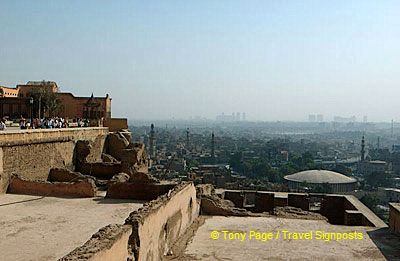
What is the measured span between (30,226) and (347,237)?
27.2 feet

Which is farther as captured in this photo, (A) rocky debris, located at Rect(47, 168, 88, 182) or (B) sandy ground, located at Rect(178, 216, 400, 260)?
(A) rocky debris, located at Rect(47, 168, 88, 182)

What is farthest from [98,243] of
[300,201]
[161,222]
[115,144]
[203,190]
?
[115,144]

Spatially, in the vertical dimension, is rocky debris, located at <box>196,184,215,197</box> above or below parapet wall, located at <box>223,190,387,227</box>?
above

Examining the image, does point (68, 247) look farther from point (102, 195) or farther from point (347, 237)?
point (347, 237)

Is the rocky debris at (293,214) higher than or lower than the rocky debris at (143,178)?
lower

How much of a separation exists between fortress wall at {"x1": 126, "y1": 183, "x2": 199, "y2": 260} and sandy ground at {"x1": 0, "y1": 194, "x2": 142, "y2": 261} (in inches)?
64.0

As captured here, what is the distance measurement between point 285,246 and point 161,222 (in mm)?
3382

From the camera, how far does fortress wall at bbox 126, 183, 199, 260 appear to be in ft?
29.6

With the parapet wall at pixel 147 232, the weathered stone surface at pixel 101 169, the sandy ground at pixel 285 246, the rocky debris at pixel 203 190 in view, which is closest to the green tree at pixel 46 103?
the weathered stone surface at pixel 101 169

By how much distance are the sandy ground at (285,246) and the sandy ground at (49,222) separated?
2.45m

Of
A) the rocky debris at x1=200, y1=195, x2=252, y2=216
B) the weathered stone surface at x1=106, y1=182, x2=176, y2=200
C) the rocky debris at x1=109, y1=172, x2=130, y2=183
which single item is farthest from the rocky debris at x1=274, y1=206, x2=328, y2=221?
the rocky debris at x1=109, y1=172, x2=130, y2=183

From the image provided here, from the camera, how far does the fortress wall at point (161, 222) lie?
29.6 feet

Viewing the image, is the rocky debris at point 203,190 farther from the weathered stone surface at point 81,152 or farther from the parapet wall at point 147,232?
the weathered stone surface at point 81,152

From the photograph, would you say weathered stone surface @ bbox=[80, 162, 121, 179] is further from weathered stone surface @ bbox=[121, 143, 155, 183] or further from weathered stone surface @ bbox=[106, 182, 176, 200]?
weathered stone surface @ bbox=[106, 182, 176, 200]
